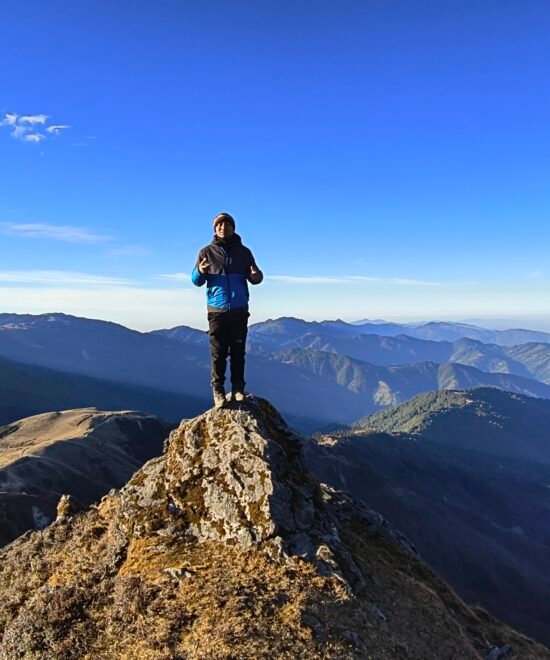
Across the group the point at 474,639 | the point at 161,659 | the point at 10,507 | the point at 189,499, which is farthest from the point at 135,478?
the point at 10,507

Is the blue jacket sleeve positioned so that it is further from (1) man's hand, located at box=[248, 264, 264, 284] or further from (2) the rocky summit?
(2) the rocky summit

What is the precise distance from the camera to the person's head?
17.3 meters

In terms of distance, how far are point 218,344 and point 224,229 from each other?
4016 mm

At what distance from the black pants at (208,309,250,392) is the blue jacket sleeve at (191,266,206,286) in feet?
3.88

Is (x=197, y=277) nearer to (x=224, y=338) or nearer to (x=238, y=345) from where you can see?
(x=224, y=338)

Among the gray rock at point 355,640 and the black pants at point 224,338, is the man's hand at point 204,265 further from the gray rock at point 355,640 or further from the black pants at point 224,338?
the gray rock at point 355,640

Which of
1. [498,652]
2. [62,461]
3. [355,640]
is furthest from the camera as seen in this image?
[62,461]

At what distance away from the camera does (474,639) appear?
17703 mm

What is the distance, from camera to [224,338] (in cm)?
1811

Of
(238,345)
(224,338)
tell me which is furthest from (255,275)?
(238,345)

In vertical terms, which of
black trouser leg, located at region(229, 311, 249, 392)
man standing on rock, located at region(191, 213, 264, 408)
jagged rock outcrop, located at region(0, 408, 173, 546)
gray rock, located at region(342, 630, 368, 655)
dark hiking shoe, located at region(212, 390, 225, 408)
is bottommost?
jagged rock outcrop, located at region(0, 408, 173, 546)

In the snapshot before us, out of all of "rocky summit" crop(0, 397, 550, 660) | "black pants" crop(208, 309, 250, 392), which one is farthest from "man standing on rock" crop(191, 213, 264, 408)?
"rocky summit" crop(0, 397, 550, 660)

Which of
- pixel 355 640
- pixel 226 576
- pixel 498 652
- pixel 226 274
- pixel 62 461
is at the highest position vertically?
pixel 226 274

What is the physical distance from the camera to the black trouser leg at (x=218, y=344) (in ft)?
58.5
